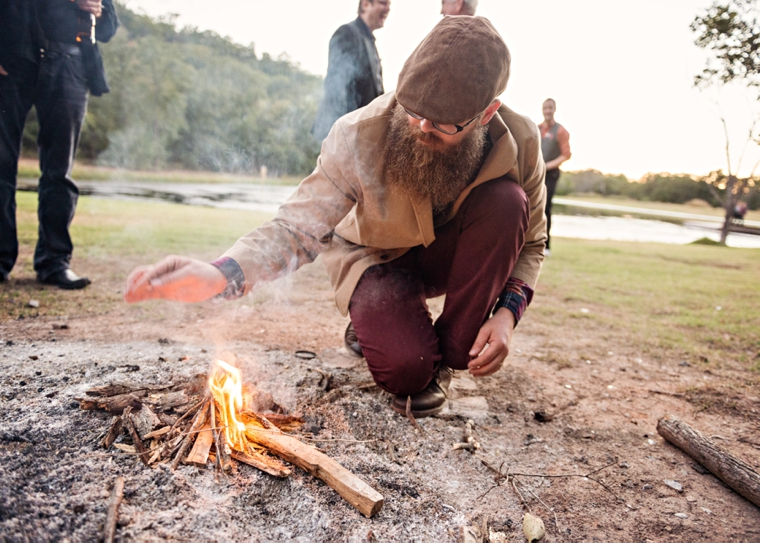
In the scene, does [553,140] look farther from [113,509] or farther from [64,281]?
[113,509]

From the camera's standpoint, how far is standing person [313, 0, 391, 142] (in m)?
3.78

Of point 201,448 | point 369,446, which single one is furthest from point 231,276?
point 369,446

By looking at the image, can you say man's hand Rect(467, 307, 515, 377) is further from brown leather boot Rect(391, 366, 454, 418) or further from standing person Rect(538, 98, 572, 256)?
standing person Rect(538, 98, 572, 256)

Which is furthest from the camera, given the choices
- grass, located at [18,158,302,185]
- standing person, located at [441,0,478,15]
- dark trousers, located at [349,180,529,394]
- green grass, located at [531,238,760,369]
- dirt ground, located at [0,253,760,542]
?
grass, located at [18,158,302,185]

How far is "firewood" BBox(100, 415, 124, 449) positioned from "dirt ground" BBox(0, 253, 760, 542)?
32 millimetres

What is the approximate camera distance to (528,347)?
3.38 m

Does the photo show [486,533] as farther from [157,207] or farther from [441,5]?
[157,207]

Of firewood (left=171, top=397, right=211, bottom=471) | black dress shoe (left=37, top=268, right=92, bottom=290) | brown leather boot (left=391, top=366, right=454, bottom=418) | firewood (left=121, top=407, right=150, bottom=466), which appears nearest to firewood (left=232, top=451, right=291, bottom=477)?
firewood (left=171, top=397, right=211, bottom=471)

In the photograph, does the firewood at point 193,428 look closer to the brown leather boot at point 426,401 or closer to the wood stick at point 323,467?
the wood stick at point 323,467

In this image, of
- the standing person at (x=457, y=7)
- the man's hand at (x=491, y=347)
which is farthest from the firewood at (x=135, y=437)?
the standing person at (x=457, y=7)

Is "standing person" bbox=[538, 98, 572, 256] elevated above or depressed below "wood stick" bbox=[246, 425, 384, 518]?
above

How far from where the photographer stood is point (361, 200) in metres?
2.02

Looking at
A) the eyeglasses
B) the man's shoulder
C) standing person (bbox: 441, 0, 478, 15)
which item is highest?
standing person (bbox: 441, 0, 478, 15)

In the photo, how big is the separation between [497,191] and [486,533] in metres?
1.33
